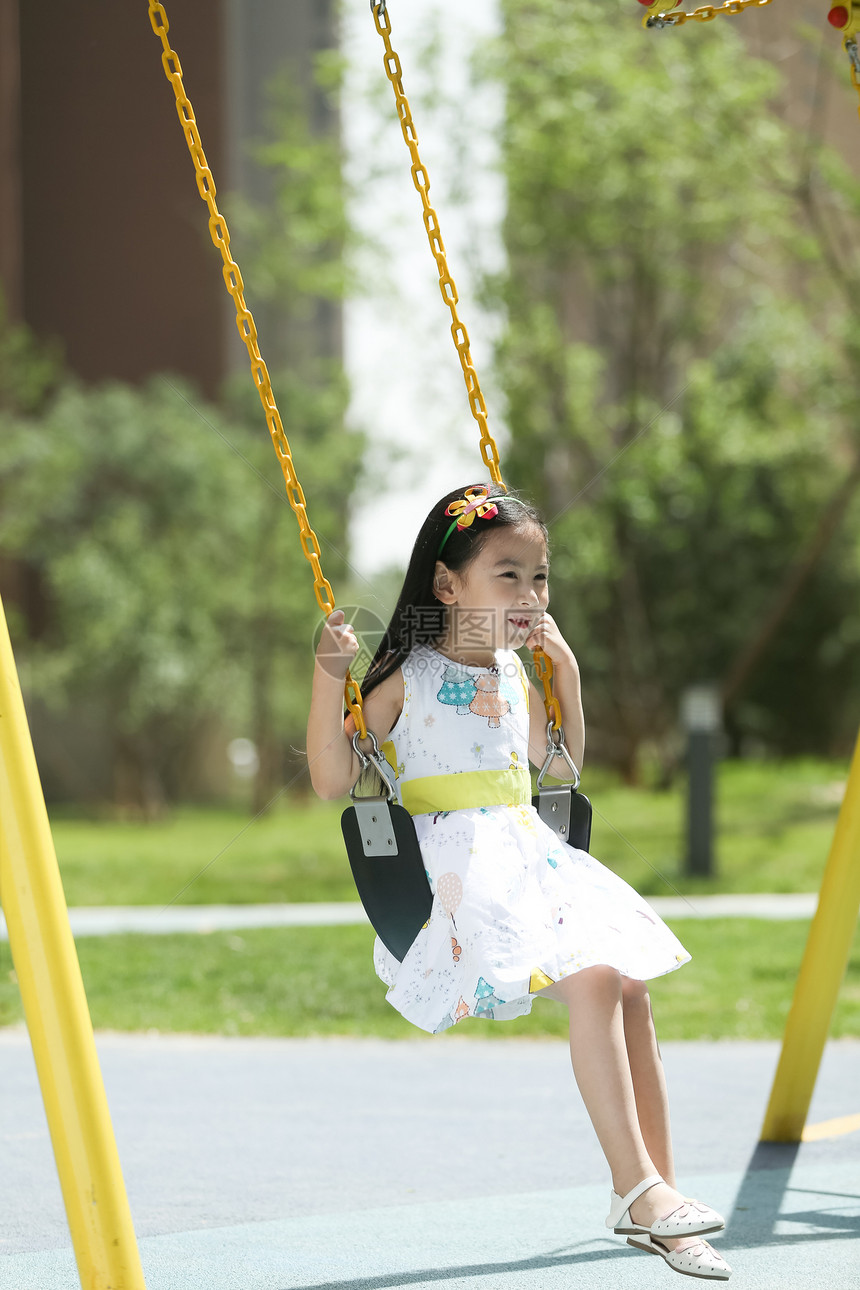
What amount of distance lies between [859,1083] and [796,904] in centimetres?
410

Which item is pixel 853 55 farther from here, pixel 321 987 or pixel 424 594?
pixel 321 987

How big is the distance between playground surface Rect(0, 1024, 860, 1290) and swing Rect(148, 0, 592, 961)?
757mm

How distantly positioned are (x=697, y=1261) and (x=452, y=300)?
186 cm

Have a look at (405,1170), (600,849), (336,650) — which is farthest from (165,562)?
(336,650)

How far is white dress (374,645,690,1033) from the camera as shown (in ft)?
7.82

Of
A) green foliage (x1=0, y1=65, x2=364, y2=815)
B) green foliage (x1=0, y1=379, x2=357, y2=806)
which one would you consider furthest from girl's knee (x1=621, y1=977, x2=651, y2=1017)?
green foliage (x1=0, y1=379, x2=357, y2=806)

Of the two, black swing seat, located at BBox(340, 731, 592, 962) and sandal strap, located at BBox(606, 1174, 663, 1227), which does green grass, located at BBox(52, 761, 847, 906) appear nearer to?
black swing seat, located at BBox(340, 731, 592, 962)

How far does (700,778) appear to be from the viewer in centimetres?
931

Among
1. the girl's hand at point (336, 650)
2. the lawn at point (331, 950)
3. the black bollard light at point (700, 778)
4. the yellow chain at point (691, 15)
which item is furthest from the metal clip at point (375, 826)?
the black bollard light at point (700, 778)

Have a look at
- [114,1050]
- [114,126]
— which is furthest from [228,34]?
[114,1050]

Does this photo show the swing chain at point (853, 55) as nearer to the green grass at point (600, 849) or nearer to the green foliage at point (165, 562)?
the green grass at point (600, 849)

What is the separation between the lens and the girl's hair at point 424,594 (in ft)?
8.84

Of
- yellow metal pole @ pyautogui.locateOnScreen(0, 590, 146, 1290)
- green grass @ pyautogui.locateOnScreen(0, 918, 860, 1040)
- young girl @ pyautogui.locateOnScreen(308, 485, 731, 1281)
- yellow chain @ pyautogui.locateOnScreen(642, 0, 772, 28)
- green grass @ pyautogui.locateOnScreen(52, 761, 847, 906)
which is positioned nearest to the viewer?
yellow metal pole @ pyautogui.locateOnScreen(0, 590, 146, 1290)

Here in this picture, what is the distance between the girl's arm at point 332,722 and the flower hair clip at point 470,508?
0.29m
